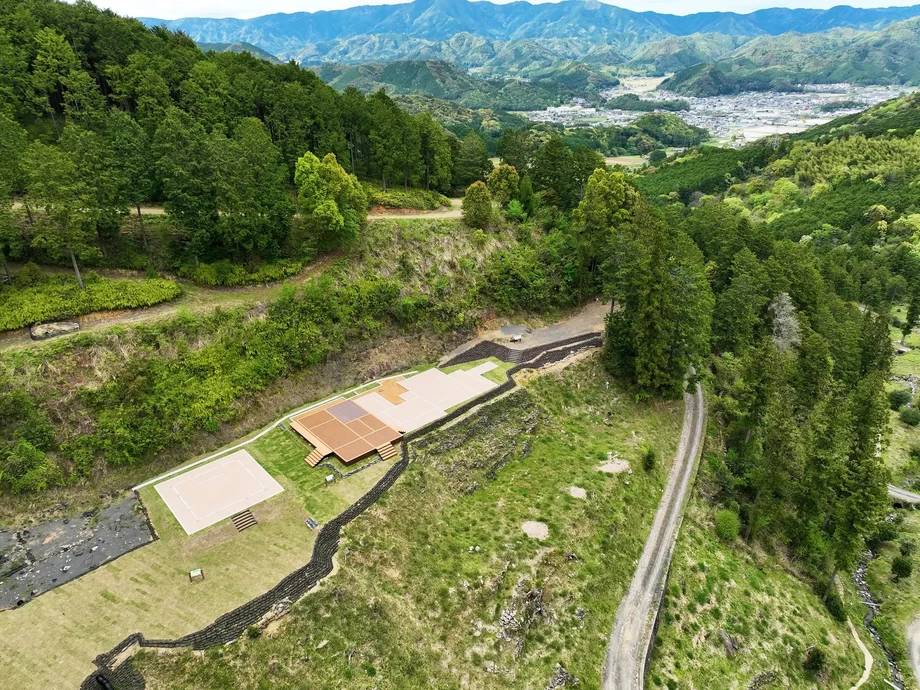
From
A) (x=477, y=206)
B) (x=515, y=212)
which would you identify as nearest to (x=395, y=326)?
(x=477, y=206)

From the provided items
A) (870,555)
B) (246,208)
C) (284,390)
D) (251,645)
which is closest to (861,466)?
(870,555)

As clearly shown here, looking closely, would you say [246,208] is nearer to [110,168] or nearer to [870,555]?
[110,168]

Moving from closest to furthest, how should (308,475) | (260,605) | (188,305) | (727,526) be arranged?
1. (260,605)
2. (308,475)
3. (727,526)
4. (188,305)

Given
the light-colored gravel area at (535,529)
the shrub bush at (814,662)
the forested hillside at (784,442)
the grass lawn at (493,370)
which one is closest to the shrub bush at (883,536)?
the forested hillside at (784,442)

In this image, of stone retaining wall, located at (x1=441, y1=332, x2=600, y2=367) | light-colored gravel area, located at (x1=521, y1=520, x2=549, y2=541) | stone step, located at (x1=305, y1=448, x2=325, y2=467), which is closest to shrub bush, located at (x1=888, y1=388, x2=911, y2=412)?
stone retaining wall, located at (x1=441, y1=332, x2=600, y2=367)

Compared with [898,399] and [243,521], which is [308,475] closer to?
[243,521]

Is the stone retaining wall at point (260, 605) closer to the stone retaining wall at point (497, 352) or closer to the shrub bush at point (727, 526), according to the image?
the stone retaining wall at point (497, 352)

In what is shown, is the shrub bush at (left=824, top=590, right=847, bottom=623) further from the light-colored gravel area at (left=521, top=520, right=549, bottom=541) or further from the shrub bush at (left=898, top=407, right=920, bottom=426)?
the shrub bush at (left=898, top=407, right=920, bottom=426)
